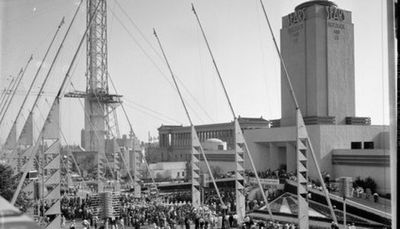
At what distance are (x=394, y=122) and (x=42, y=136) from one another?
6239mm

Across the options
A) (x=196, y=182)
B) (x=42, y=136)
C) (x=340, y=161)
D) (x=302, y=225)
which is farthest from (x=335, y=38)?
(x=42, y=136)

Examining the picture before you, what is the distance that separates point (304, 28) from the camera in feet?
71.8

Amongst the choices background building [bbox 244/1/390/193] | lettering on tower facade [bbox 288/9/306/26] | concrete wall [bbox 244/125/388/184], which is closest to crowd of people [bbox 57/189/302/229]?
concrete wall [bbox 244/125/388/184]

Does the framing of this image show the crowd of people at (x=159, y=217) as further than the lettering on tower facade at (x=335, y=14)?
No

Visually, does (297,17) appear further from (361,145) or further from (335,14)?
(361,145)

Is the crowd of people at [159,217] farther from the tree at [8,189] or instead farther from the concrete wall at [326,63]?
the concrete wall at [326,63]

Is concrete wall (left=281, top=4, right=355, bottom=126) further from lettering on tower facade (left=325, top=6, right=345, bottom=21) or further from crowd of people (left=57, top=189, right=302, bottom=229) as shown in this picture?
crowd of people (left=57, top=189, right=302, bottom=229)

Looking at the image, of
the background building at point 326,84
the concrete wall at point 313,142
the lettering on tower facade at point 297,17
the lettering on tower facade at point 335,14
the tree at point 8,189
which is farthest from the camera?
the lettering on tower facade at point 297,17

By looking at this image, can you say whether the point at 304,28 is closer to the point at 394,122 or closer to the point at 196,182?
the point at 196,182

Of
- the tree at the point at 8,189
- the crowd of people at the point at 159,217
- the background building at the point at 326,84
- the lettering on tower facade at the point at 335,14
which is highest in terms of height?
the lettering on tower facade at the point at 335,14

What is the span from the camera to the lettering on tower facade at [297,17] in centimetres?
2197

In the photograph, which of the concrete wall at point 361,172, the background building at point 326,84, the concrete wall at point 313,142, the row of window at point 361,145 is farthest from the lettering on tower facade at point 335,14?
the concrete wall at point 361,172

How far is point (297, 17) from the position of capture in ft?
73.2

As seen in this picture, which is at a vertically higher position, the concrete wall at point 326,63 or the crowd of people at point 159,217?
the concrete wall at point 326,63
